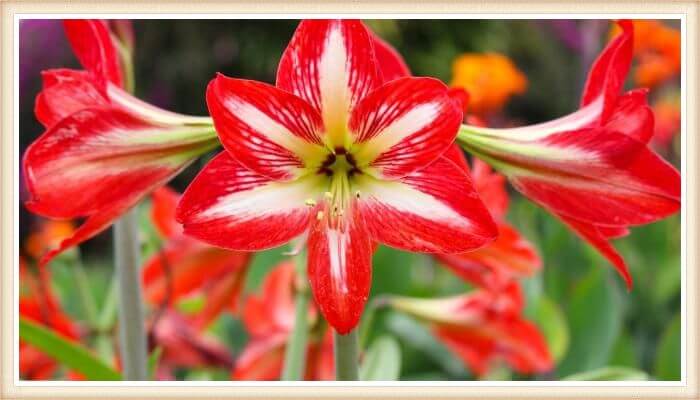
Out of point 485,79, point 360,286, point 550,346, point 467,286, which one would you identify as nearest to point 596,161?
point 360,286

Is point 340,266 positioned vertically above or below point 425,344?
above

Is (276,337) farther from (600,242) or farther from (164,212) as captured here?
(600,242)

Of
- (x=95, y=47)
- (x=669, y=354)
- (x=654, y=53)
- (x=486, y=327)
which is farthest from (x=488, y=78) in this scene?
(x=95, y=47)

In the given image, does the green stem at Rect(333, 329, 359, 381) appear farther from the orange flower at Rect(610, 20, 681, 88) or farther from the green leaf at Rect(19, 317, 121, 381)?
the orange flower at Rect(610, 20, 681, 88)

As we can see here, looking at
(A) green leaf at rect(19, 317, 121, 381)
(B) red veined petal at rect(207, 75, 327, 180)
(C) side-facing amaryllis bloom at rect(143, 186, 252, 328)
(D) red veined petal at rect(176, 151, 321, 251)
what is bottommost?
(A) green leaf at rect(19, 317, 121, 381)

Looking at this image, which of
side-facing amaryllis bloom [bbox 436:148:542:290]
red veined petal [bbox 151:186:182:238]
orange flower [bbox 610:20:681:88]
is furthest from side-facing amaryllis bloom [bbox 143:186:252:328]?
orange flower [bbox 610:20:681:88]

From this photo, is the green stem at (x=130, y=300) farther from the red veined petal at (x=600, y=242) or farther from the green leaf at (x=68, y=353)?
the red veined petal at (x=600, y=242)
